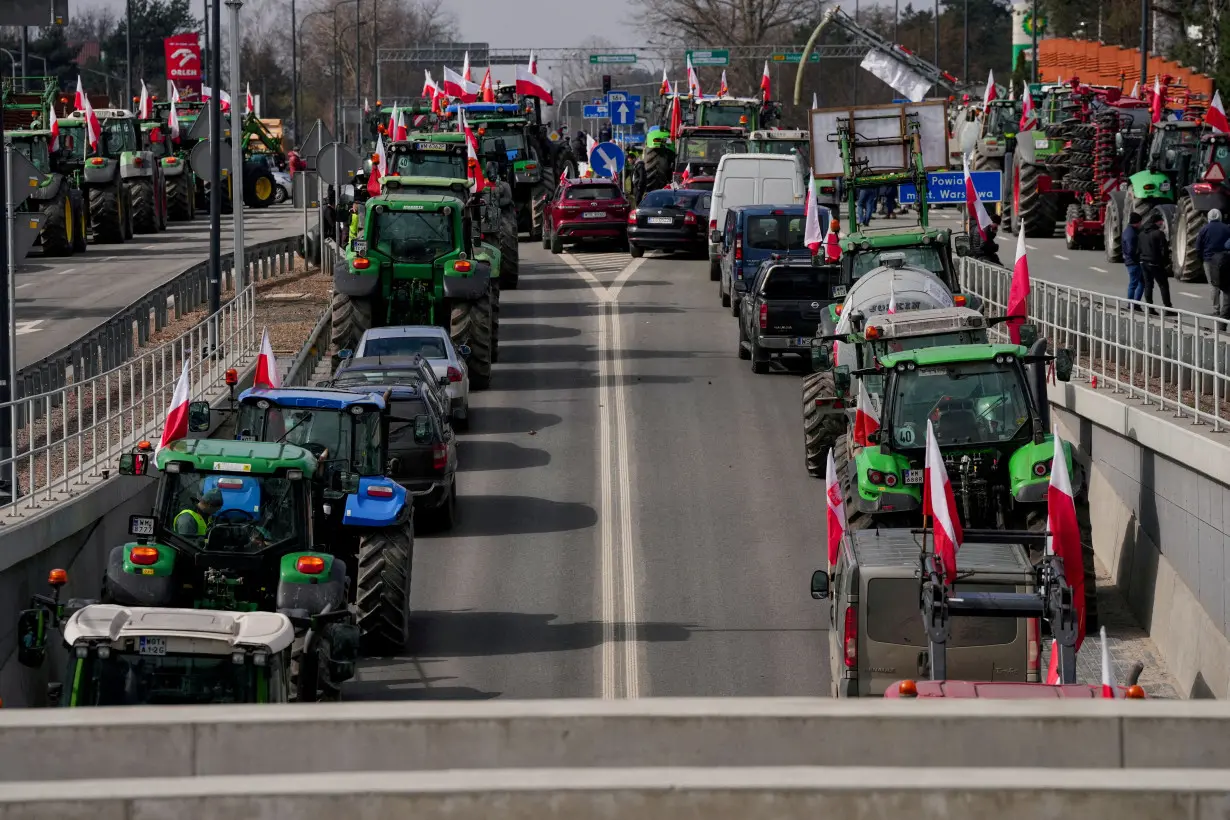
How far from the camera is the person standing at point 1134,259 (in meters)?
27.3

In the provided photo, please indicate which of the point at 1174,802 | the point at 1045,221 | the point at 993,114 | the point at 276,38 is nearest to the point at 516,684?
the point at 1174,802

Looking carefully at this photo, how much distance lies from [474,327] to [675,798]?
19108mm

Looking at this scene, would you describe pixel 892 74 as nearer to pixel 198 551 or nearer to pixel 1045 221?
pixel 1045 221

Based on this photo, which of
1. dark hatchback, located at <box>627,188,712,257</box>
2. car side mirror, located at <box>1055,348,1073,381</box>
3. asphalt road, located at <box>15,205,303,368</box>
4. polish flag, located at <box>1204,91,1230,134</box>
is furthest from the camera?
dark hatchback, located at <box>627,188,712,257</box>

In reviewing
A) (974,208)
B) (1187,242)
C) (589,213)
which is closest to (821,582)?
(974,208)

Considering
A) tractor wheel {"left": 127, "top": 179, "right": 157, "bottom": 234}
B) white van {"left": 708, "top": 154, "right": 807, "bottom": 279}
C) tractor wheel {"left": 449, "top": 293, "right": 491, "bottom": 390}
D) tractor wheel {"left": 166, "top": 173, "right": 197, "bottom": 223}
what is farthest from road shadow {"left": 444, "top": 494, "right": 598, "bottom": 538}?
tractor wheel {"left": 166, "top": 173, "right": 197, "bottom": 223}

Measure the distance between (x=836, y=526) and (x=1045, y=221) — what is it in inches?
1038

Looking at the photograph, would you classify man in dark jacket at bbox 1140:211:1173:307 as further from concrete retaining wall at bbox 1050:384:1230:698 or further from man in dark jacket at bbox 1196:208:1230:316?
concrete retaining wall at bbox 1050:384:1230:698

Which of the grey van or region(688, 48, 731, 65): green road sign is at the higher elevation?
region(688, 48, 731, 65): green road sign

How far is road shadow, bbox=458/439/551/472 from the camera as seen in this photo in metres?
23.4

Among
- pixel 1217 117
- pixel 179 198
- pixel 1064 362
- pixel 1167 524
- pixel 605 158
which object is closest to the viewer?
pixel 1064 362

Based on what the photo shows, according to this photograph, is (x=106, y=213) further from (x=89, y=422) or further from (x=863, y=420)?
(x=863, y=420)

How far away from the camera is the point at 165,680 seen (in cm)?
1144

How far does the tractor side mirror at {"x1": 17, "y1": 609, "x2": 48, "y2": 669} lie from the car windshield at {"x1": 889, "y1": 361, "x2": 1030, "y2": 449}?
280 inches
